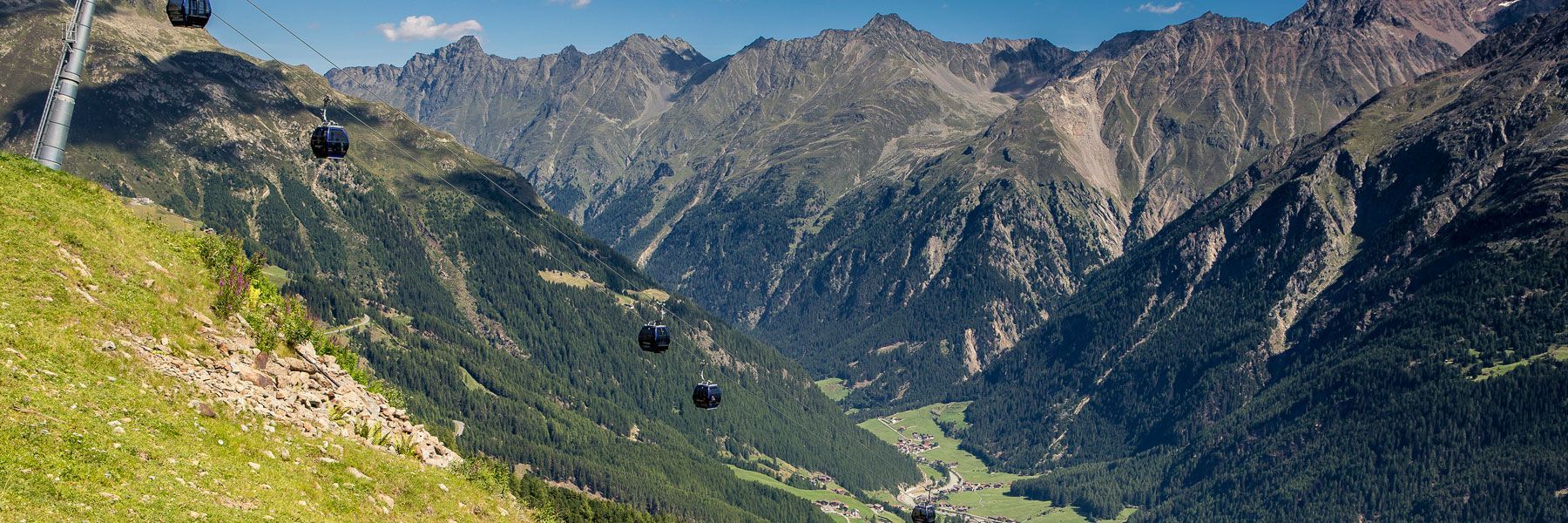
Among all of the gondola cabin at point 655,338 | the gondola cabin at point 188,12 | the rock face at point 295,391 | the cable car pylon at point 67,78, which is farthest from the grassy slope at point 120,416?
the gondola cabin at point 655,338

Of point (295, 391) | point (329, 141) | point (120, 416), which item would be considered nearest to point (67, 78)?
point (329, 141)

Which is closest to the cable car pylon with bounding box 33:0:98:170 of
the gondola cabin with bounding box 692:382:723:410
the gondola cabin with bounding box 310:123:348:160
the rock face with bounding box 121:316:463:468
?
the gondola cabin with bounding box 310:123:348:160

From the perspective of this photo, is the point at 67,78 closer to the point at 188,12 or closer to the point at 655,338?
the point at 188,12

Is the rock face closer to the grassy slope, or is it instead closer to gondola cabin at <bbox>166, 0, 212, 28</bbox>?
the grassy slope

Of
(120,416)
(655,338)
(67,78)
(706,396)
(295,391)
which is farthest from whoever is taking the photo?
(706,396)

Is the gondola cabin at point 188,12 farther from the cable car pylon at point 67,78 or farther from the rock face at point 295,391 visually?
the rock face at point 295,391

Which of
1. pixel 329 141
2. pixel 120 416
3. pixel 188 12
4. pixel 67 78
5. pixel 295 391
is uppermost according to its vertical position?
pixel 188 12
